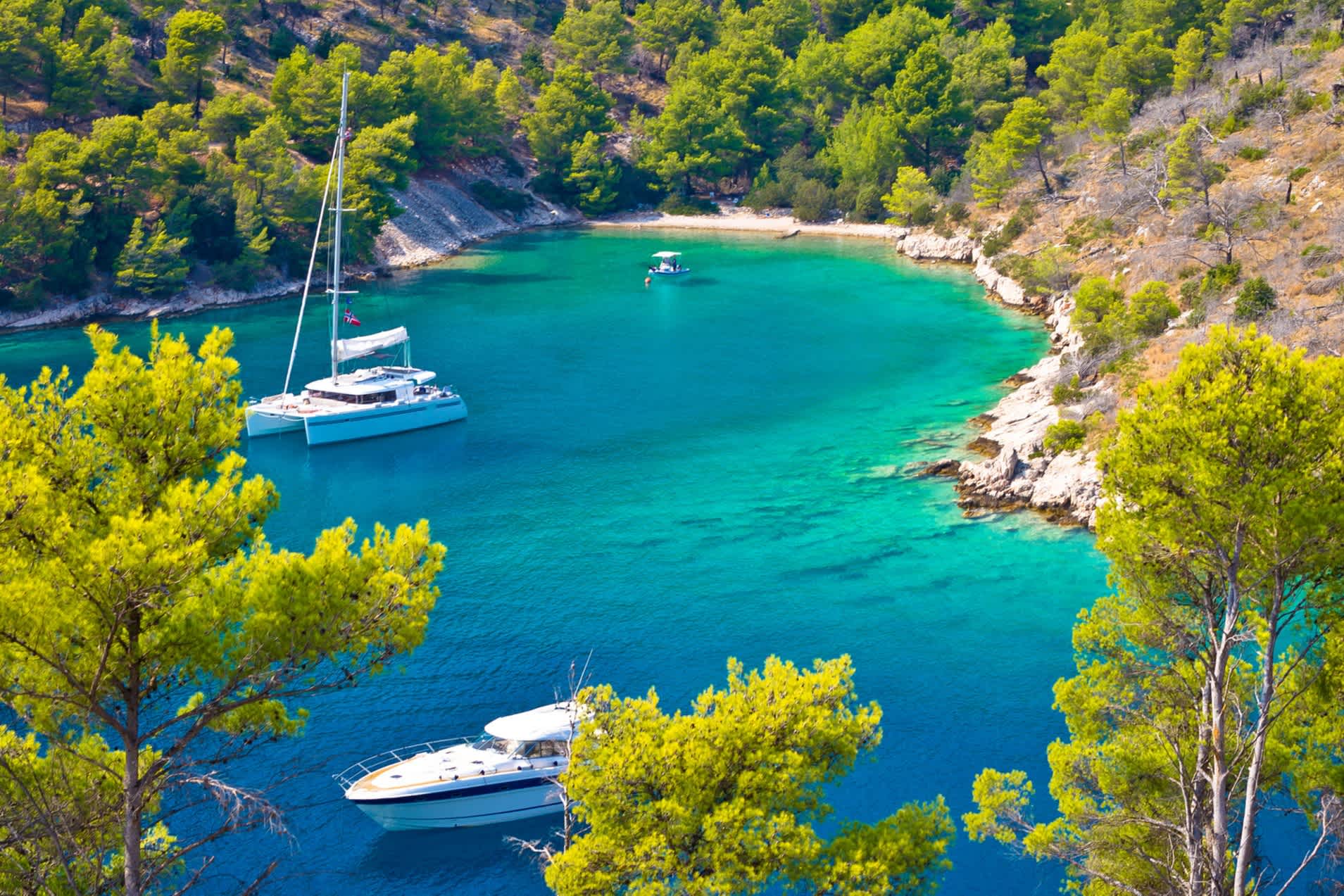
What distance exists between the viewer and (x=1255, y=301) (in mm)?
58750

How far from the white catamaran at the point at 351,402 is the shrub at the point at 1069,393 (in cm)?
3028

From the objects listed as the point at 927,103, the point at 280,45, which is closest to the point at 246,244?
the point at 280,45

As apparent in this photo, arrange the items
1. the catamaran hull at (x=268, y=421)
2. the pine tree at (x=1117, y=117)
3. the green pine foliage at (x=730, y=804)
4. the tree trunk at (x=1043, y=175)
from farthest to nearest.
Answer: the tree trunk at (x=1043, y=175), the pine tree at (x=1117, y=117), the catamaran hull at (x=268, y=421), the green pine foliage at (x=730, y=804)

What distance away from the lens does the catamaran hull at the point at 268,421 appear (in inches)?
2454

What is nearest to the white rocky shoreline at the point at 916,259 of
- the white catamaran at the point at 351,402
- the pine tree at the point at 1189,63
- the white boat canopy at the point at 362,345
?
the pine tree at the point at 1189,63

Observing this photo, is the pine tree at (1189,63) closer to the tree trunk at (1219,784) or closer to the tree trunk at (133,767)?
the tree trunk at (1219,784)

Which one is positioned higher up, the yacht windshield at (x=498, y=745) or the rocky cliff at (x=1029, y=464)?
the rocky cliff at (x=1029, y=464)

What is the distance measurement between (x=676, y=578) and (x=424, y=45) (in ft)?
333

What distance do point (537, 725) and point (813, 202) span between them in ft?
322

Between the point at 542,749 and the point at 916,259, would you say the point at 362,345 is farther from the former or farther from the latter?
the point at 916,259

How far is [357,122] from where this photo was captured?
365ft

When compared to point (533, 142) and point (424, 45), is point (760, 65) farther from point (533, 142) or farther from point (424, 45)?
point (424, 45)

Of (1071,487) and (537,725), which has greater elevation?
(1071,487)

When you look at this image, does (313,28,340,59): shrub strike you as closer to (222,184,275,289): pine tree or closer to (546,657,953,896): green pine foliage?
(222,184,275,289): pine tree
